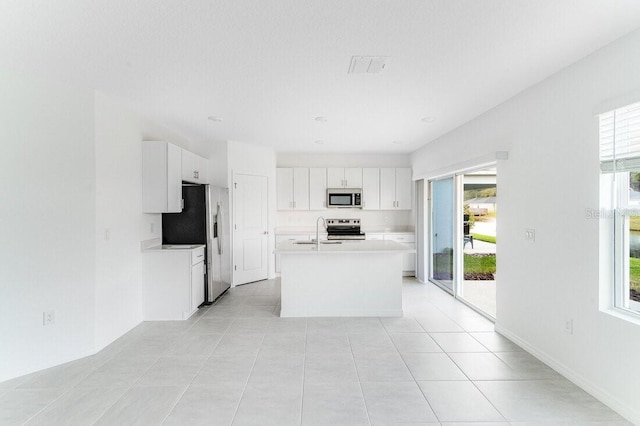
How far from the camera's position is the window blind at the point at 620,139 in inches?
86.2

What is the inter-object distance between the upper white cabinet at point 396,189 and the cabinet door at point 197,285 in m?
3.85

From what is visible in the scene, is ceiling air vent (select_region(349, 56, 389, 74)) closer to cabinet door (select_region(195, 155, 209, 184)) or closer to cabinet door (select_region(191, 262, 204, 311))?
cabinet door (select_region(191, 262, 204, 311))

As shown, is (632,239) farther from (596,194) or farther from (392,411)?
(392,411)

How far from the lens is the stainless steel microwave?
6.75 meters

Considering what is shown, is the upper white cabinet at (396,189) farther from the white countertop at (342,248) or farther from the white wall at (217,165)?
the white wall at (217,165)

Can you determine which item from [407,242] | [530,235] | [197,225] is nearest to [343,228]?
[407,242]

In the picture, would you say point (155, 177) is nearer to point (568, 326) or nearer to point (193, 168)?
point (193, 168)

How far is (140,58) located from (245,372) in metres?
2.66

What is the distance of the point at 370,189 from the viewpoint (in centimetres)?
685

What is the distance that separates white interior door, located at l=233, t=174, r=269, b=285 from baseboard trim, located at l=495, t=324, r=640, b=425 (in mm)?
4189

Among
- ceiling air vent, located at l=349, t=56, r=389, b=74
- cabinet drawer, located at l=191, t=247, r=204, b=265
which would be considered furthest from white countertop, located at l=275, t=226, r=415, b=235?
ceiling air vent, located at l=349, t=56, r=389, b=74

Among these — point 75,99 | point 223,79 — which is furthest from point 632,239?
point 75,99

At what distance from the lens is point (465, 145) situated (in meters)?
4.46

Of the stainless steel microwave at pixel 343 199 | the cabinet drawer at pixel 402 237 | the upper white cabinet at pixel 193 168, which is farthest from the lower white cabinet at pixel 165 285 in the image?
the cabinet drawer at pixel 402 237
